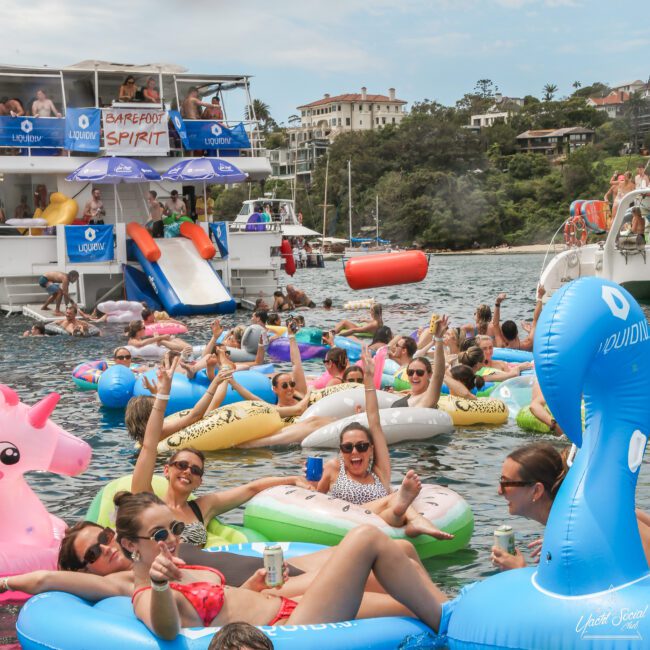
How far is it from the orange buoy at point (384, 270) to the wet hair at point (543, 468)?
799 inches

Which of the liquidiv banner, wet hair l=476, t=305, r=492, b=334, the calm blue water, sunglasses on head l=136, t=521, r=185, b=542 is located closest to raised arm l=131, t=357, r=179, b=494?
the calm blue water

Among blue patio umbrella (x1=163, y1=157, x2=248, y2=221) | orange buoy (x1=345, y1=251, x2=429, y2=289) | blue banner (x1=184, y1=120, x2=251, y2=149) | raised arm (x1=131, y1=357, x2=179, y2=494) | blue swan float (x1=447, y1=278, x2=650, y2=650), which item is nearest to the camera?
blue swan float (x1=447, y1=278, x2=650, y2=650)

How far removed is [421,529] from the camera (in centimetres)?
704

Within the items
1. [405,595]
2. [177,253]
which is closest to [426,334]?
[405,595]

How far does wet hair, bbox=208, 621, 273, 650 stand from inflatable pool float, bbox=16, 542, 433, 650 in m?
1.21

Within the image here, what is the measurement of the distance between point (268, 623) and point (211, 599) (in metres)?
0.36

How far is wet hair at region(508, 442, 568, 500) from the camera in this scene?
5.09 m

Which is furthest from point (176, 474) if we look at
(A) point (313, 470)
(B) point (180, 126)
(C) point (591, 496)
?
(B) point (180, 126)

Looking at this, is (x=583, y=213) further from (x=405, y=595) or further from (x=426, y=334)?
(x=405, y=595)

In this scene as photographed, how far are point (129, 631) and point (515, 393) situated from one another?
8.20 m

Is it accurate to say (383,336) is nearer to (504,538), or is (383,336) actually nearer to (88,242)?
(504,538)

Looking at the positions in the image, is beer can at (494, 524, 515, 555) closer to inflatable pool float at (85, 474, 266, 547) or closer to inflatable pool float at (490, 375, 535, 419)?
inflatable pool float at (85, 474, 266, 547)

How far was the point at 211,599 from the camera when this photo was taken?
4879mm

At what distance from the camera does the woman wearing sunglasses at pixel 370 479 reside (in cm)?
705
